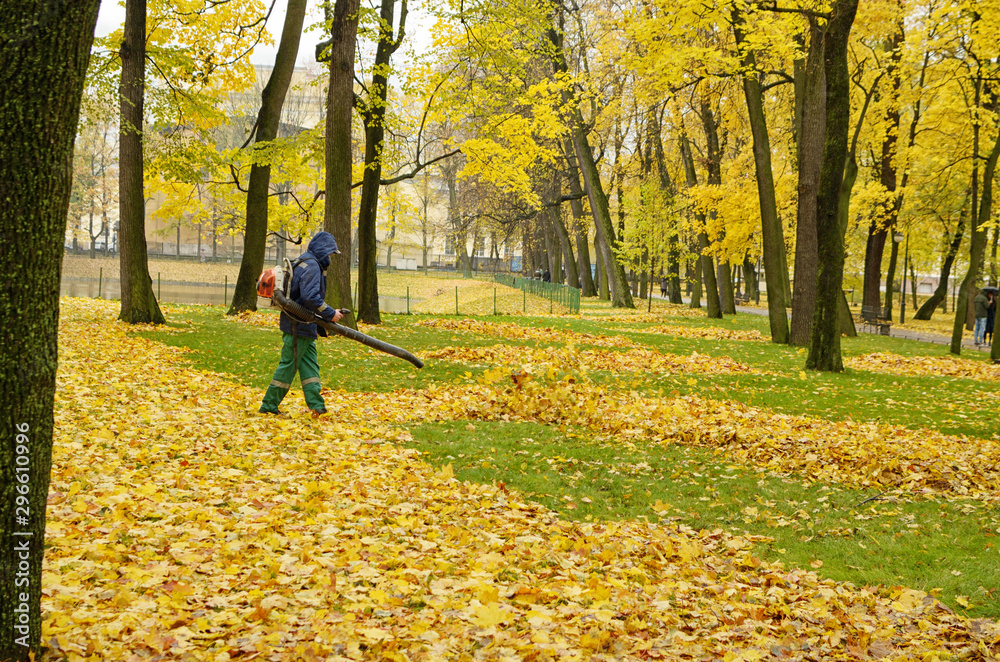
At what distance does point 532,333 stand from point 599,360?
16.6ft

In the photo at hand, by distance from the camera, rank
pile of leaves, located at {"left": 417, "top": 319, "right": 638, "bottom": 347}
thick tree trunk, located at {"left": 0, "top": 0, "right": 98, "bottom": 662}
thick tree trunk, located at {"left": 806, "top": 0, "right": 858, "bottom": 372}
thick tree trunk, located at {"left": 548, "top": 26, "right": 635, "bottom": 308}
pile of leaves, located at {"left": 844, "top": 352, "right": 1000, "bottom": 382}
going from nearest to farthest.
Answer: thick tree trunk, located at {"left": 0, "top": 0, "right": 98, "bottom": 662}, thick tree trunk, located at {"left": 806, "top": 0, "right": 858, "bottom": 372}, pile of leaves, located at {"left": 844, "top": 352, "right": 1000, "bottom": 382}, pile of leaves, located at {"left": 417, "top": 319, "right": 638, "bottom": 347}, thick tree trunk, located at {"left": 548, "top": 26, "right": 635, "bottom": 308}

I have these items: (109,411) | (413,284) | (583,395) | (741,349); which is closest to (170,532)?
(109,411)

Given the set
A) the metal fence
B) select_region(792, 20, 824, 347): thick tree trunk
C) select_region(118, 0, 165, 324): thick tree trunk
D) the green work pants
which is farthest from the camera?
the metal fence

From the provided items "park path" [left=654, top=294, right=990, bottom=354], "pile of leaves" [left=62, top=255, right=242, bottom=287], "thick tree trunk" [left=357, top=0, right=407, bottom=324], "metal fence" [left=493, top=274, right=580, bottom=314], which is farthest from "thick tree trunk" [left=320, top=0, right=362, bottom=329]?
"pile of leaves" [left=62, top=255, right=242, bottom=287]

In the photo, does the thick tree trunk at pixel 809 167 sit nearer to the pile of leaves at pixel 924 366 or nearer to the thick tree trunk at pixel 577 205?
the pile of leaves at pixel 924 366

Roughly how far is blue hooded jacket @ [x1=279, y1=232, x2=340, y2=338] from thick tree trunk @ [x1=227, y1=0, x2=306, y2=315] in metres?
11.2

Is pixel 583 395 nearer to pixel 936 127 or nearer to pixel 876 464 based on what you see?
pixel 876 464

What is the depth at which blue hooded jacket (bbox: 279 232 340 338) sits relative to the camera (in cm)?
825

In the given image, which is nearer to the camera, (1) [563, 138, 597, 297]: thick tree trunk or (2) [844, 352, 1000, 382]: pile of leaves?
(2) [844, 352, 1000, 382]: pile of leaves

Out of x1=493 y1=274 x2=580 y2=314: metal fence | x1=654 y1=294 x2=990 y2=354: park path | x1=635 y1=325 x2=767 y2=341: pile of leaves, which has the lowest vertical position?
x1=654 y1=294 x2=990 y2=354: park path

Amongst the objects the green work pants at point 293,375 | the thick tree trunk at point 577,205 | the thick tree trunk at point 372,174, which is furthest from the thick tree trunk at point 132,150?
the thick tree trunk at point 577,205

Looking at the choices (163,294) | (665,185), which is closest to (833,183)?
(665,185)

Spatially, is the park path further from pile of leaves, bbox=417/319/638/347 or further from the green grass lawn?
pile of leaves, bbox=417/319/638/347

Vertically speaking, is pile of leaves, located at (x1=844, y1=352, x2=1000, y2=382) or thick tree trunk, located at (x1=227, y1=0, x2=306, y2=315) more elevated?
thick tree trunk, located at (x1=227, y1=0, x2=306, y2=315)
